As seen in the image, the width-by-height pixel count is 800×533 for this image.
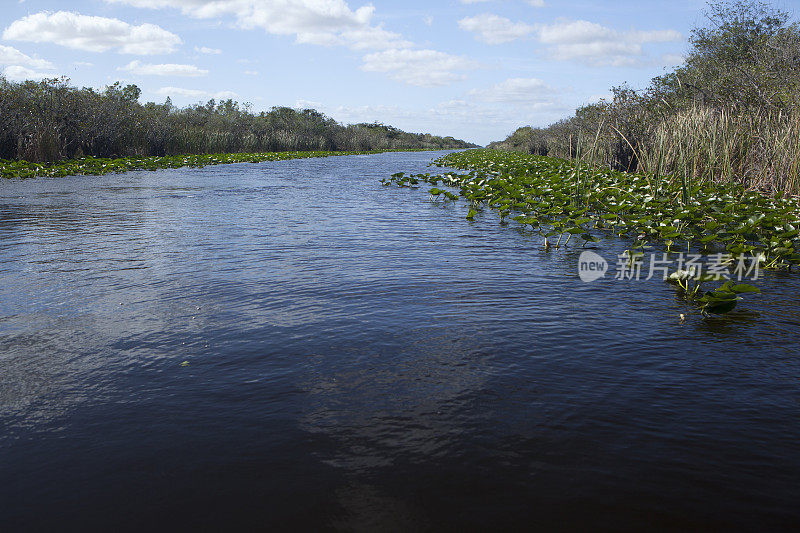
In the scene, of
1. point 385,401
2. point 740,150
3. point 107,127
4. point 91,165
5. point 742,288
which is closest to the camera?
point 385,401

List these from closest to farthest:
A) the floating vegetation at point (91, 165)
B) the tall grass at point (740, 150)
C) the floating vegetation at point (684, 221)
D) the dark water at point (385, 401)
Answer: the dark water at point (385, 401), the floating vegetation at point (684, 221), the tall grass at point (740, 150), the floating vegetation at point (91, 165)

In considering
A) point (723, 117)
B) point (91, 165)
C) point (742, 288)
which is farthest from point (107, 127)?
point (742, 288)

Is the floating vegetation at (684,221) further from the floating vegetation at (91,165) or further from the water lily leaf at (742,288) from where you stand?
the floating vegetation at (91,165)

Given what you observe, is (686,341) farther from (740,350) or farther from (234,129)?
(234,129)

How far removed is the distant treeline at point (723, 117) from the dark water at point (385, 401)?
483 centimetres

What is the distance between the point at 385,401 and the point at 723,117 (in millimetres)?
11004

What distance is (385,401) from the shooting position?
349 centimetres

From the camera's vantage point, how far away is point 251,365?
401cm

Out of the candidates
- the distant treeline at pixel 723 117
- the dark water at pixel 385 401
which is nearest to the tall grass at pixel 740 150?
the distant treeline at pixel 723 117

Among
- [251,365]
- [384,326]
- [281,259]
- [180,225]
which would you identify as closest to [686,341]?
[384,326]

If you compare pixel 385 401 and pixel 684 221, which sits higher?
pixel 684 221

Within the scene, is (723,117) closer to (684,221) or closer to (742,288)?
(684,221)

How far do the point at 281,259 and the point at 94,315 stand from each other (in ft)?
9.44

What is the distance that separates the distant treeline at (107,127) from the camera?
2452cm
